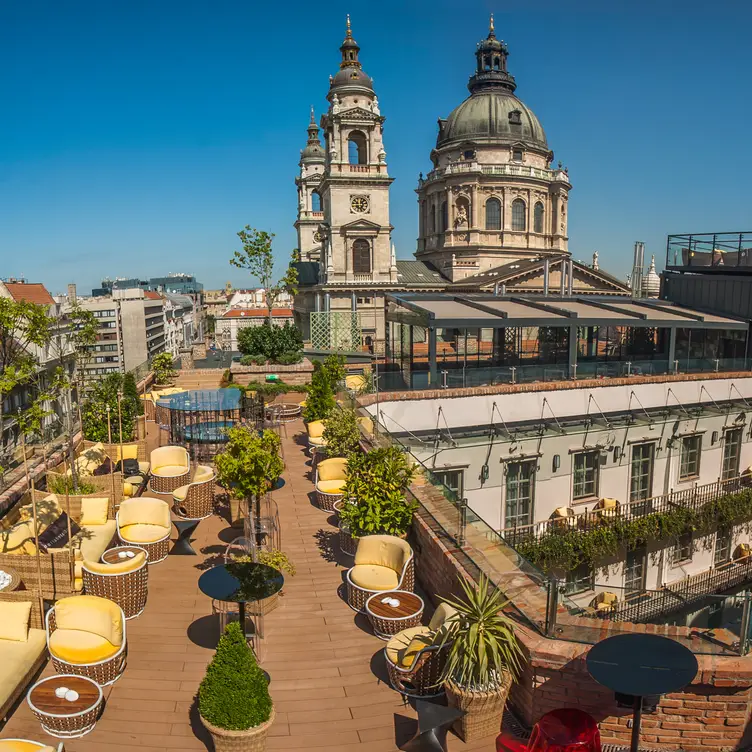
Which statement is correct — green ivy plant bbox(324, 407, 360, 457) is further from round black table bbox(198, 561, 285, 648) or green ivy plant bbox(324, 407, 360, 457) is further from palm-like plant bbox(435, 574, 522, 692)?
palm-like plant bbox(435, 574, 522, 692)

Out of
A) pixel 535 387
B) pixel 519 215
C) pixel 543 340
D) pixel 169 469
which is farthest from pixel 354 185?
pixel 169 469

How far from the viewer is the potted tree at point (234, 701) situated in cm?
555

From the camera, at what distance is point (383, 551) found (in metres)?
8.80

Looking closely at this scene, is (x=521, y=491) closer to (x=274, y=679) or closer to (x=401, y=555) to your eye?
(x=401, y=555)

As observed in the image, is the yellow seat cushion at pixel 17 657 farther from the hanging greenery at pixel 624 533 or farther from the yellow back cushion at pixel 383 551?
the hanging greenery at pixel 624 533

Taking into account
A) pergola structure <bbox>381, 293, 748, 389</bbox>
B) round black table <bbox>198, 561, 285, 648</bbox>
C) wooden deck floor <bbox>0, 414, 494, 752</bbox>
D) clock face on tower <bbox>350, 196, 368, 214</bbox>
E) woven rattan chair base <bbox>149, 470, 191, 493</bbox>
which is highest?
clock face on tower <bbox>350, 196, 368, 214</bbox>

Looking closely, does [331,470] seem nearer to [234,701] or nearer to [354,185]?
[234,701]

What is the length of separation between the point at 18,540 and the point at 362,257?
39778 millimetres

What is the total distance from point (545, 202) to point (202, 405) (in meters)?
49.3

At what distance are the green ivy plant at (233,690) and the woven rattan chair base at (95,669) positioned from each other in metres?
1.59

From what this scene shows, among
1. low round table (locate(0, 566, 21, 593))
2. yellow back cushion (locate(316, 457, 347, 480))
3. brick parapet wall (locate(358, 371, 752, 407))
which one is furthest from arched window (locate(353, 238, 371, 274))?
low round table (locate(0, 566, 21, 593))

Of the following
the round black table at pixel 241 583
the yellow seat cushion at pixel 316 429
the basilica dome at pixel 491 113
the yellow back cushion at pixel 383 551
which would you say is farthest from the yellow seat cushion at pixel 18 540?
the basilica dome at pixel 491 113

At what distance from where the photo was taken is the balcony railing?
17141 mm

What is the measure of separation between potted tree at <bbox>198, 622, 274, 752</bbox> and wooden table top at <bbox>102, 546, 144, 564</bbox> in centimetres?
364
